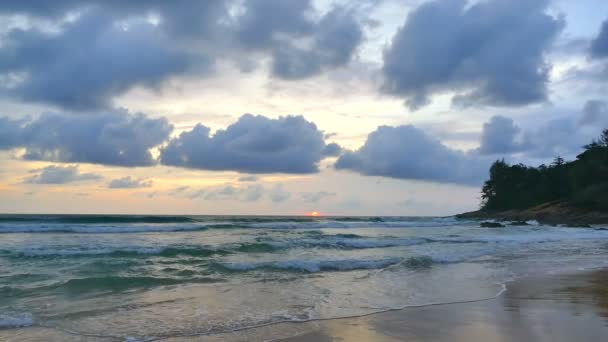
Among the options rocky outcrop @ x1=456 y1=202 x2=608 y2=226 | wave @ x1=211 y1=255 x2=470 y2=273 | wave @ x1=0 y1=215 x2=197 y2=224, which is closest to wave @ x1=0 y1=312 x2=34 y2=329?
wave @ x1=211 y1=255 x2=470 y2=273

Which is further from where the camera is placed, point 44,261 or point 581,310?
point 44,261

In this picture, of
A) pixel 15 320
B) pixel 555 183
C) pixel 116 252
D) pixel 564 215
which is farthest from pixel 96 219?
pixel 555 183

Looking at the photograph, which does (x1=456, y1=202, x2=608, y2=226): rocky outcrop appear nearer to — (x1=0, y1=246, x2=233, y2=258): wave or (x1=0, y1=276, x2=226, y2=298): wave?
(x1=0, y1=246, x2=233, y2=258): wave

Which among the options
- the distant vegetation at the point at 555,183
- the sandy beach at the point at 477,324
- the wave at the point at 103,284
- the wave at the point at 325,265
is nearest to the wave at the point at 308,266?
the wave at the point at 325,265

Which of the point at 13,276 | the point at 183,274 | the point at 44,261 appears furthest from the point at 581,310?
the point at 44,261

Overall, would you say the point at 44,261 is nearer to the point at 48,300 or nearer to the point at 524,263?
the point at 48,300

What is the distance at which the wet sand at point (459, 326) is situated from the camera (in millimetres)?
5949

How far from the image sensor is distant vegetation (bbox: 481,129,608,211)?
55466 millimetres

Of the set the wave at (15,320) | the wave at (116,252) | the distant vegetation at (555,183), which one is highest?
the distant vegetation at (555,183)

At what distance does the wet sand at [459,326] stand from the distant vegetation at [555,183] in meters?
53.8

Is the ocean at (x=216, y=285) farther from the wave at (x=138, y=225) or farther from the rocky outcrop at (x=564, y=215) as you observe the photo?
the rocky outcrop at (x=564, y=215)

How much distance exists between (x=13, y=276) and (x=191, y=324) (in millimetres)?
7014

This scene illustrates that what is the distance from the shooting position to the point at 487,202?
9825 cm

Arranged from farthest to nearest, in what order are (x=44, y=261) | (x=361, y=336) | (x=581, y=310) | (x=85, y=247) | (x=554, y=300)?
(x=85, y=247), (x=44, y=261), (x=554, y=300), (x=581, y=310), (x=361, y=336)
